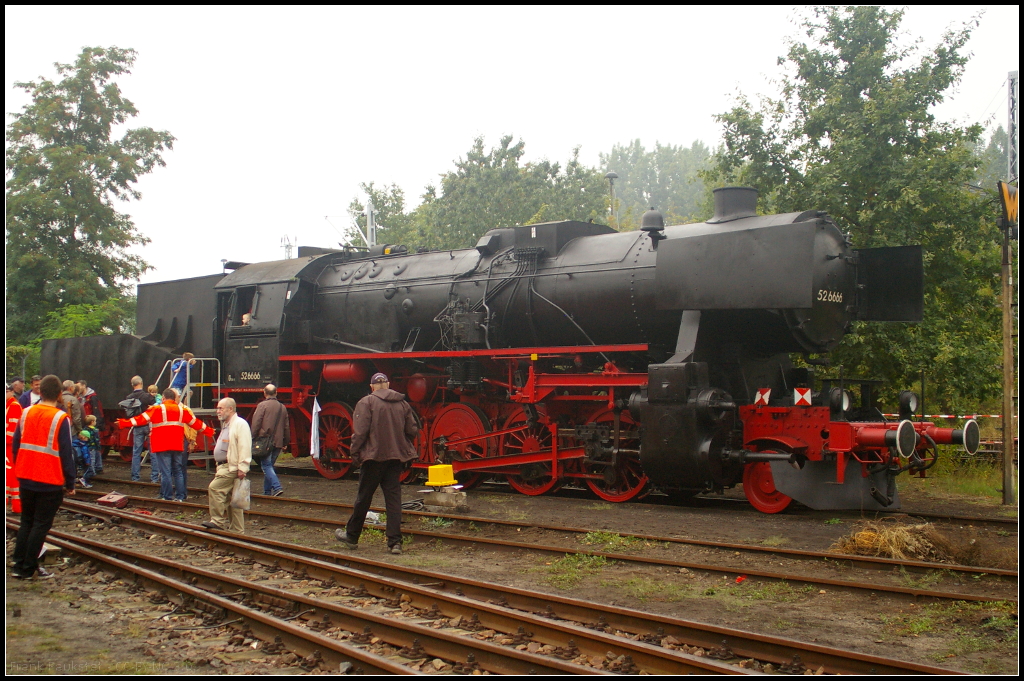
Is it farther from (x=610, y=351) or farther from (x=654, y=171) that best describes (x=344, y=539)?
(x=654, y=171)

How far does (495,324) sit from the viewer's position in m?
11.4

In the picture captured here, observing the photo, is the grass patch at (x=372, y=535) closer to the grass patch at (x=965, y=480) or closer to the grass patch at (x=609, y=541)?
the grass patch at (x=609, y=541)

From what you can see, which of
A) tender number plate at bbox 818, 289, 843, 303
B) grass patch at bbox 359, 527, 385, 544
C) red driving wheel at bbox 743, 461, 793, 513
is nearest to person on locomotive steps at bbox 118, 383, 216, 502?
grass patch at bbox 359, 527, 385, 544

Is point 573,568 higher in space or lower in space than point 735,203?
lower

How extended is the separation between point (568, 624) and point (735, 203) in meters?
6.28

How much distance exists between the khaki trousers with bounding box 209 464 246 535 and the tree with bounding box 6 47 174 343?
20508mm

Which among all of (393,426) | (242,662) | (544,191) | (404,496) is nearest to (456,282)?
(404,496)

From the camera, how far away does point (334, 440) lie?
13.6m

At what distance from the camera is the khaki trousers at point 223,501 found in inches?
341

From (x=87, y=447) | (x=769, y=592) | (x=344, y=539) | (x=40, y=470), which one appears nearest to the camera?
(x=769, y=592)

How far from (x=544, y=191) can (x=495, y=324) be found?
26866 millimetres

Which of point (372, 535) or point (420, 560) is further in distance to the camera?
point (372, 535)

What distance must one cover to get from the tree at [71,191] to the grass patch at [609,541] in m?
23.5

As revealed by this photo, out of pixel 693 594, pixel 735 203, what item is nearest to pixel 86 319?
pixel 735 203
